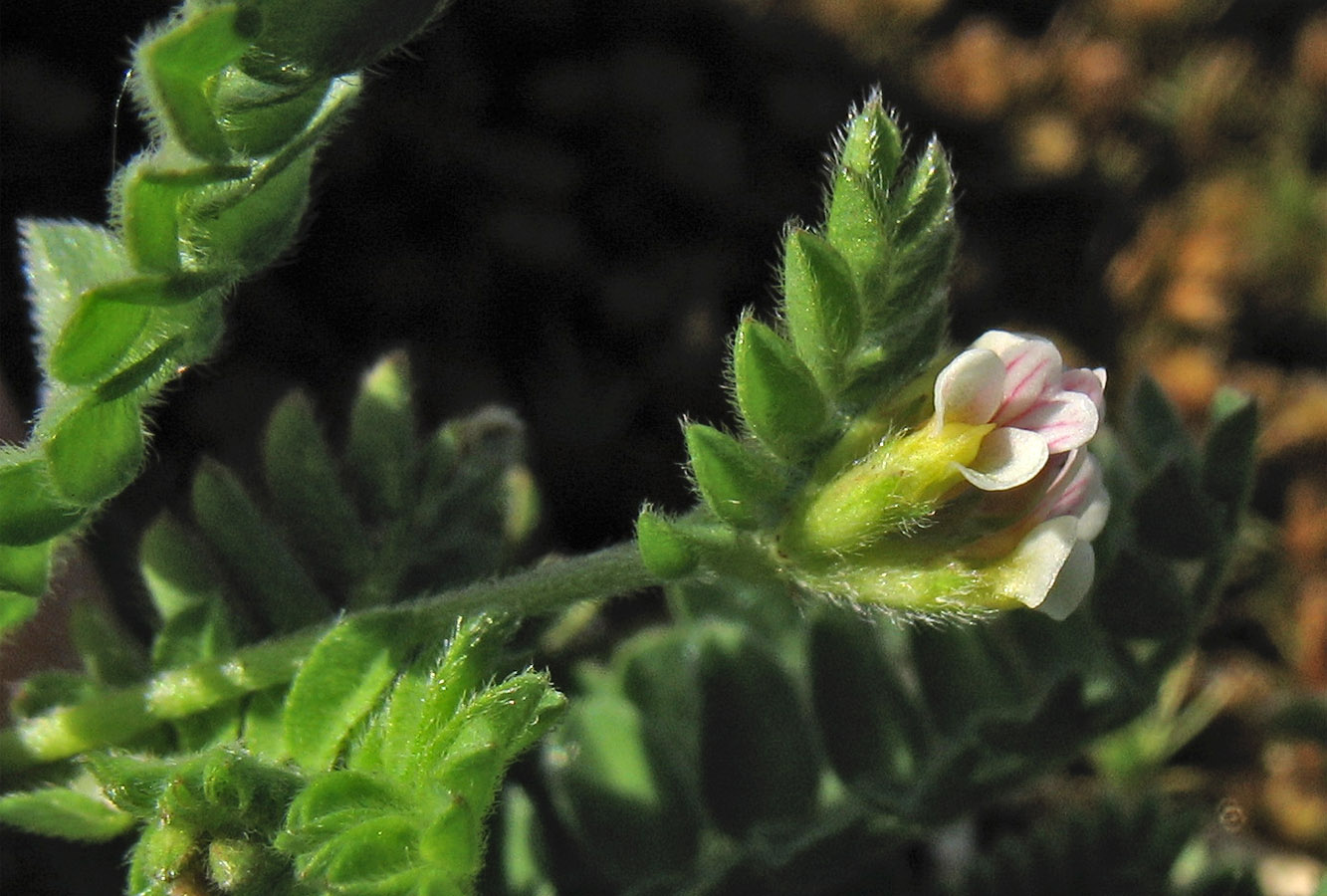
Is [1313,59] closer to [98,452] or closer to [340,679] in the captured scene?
[340,679]

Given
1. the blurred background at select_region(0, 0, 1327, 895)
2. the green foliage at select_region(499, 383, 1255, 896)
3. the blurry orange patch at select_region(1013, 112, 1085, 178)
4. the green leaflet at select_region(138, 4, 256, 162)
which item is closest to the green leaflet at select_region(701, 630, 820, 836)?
the green foliage at select_region(499, 383, 1255, 896)

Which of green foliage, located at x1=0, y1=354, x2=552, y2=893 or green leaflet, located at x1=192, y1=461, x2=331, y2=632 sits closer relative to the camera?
green foliage, located at x1=0, y1=354, x2=552, y2=893

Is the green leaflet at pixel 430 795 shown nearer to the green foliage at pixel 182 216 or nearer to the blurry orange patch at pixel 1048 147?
the green foliage at pixel 182 216

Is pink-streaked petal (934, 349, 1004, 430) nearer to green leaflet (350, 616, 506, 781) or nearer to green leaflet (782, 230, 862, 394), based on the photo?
green leaflet (782, 230, 862, 394)

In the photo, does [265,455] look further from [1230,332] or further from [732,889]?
[1230,332]

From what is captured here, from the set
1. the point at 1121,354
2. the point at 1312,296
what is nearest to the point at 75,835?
the point at 1121,354
